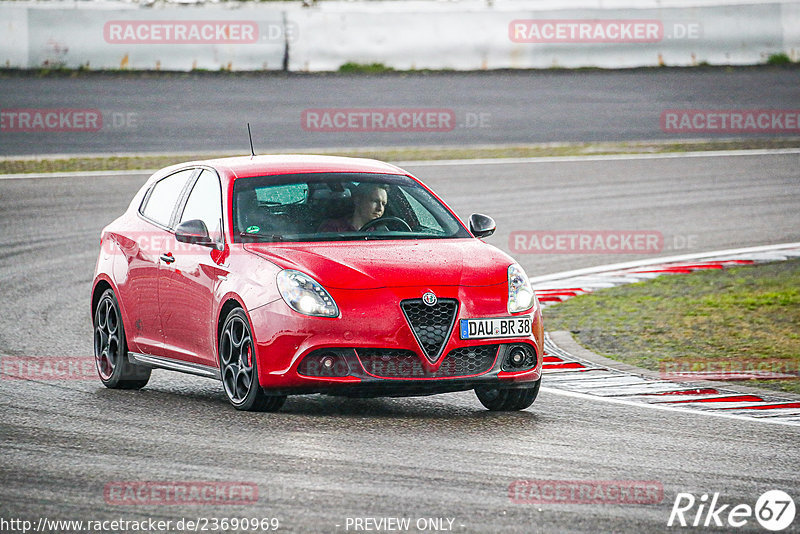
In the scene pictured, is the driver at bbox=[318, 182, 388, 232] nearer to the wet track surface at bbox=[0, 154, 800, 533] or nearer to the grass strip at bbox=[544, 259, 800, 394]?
the wet track surface at bbox=[0, 154, 800, 533]

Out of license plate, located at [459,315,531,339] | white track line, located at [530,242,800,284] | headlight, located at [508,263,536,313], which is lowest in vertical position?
white track line, located at [530,242,800,284]

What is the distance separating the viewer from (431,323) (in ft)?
26.8

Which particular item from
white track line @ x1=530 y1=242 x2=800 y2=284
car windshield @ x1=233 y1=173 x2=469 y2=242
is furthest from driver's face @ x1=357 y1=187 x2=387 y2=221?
white track line @ x1=530 y1=242 x2=800 y2=284

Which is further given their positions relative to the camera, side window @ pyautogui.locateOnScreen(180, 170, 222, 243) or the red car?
side window @ pyautogui.locateOnScreen(180, 170, 222, 243)

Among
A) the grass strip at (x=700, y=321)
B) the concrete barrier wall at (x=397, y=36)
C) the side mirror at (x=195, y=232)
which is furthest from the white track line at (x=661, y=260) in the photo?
the concrete barrier wall at (x=397, y=36)

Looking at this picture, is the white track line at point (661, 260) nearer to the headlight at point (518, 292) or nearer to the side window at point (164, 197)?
the side window at point (164, 197)

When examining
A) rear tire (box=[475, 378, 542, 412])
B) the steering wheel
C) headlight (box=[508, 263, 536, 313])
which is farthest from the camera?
the steering wheel

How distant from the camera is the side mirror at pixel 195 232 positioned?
883cm

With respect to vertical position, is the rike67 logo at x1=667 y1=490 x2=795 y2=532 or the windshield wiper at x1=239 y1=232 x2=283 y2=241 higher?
the windshield wiper at x1=239 y1=232 x2=283 y2=241

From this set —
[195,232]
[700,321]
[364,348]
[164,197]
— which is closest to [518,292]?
[364,348]

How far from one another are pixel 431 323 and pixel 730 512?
94.6 inches

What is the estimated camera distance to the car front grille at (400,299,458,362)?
8133 mm

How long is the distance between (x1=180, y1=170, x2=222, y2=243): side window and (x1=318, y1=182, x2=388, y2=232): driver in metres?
0.68

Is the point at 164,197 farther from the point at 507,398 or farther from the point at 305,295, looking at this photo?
the point at 507,398
